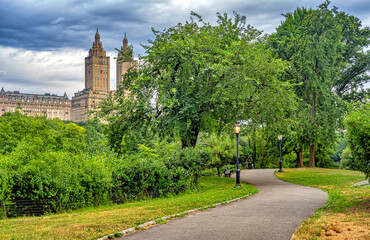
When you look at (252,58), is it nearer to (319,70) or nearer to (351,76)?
(319,70)

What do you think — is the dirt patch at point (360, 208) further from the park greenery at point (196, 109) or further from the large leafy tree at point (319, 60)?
the large leafy tree at point (319, 60)

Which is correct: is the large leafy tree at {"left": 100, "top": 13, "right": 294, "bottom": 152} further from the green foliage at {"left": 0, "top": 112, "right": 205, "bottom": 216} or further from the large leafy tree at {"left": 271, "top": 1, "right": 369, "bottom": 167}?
the large leafy tree at {"left": 271, "top": 1, "right": 369, "bottom": 167}

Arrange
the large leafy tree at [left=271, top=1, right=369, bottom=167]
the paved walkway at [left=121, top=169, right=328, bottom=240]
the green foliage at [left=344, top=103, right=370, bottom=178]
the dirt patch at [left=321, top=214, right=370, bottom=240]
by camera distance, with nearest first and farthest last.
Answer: the dirt patch at [left=321, top=214, right=370, bottom=240] < the paved walkway at [left=121, top=169, right=328, bottom=240] < the green foliage at [left=344, top=103, right=370, bottom=178] < the large leafy tree at [left=271, top=1, right=369, bottom=167]

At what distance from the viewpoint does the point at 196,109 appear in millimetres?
22328

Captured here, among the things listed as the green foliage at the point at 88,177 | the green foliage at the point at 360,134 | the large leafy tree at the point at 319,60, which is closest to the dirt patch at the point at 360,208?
the green foliage at the point at 360,134

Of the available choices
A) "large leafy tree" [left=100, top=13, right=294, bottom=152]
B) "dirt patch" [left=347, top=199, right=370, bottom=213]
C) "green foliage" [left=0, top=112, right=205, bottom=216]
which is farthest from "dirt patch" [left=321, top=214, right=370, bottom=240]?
"large leafy tree" [left=100, top=13, right=294, bottom=152]

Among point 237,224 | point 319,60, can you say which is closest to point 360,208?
point 237,224

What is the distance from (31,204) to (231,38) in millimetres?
16709

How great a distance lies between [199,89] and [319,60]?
563 inches

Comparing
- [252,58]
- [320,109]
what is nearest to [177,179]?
[252,58]

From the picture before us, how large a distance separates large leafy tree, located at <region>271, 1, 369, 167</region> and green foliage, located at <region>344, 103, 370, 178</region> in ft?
55.6

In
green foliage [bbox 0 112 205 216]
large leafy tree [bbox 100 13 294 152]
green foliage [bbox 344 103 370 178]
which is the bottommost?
green foliage [bbox 0 112 205 216]

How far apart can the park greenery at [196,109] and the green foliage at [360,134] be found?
4 cm

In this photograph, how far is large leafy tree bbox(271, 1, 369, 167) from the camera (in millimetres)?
30891
